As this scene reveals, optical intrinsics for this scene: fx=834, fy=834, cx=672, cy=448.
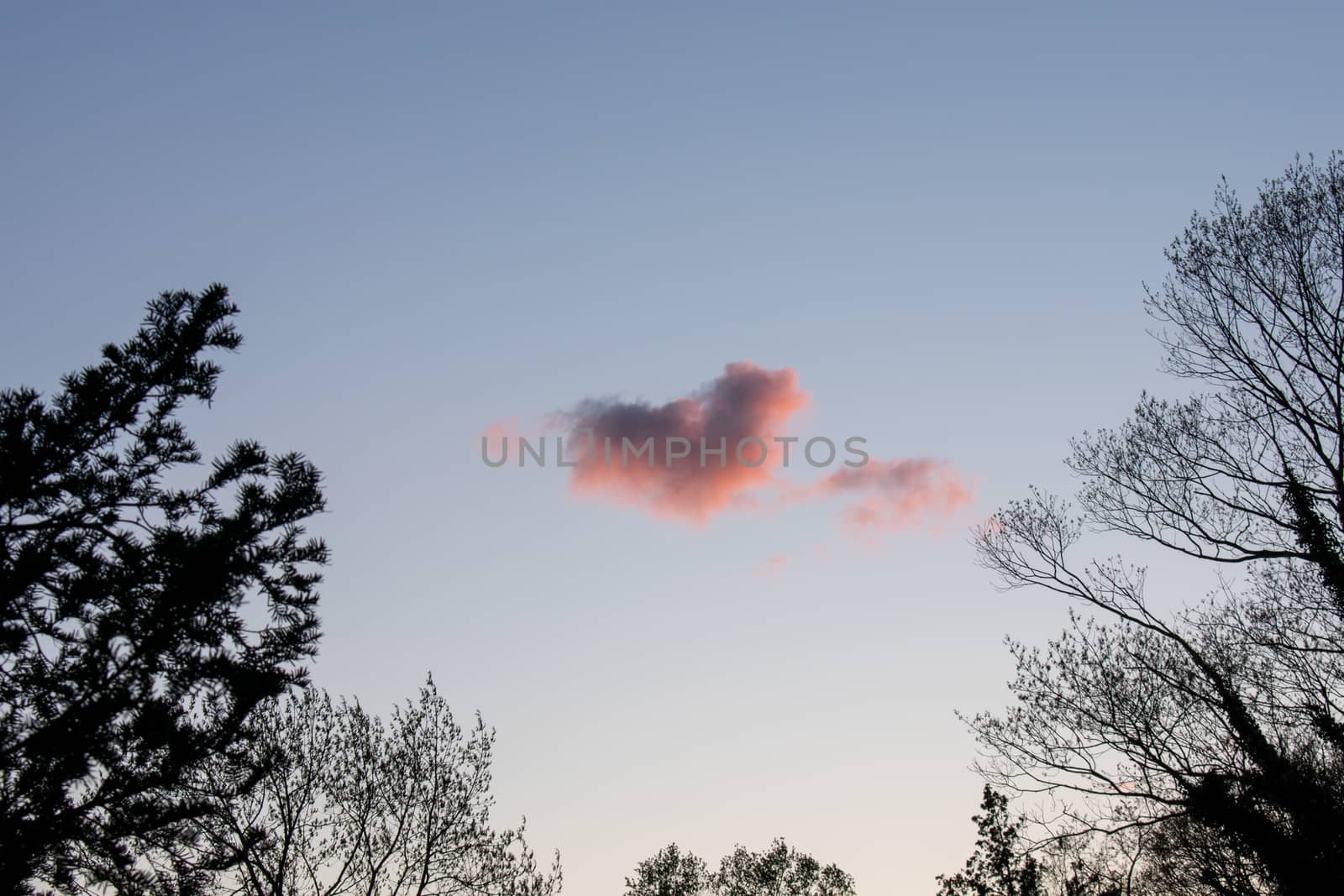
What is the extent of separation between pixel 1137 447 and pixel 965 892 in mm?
37506

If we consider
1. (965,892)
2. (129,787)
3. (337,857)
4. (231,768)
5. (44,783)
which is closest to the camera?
(44,783)

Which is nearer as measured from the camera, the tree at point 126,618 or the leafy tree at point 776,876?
the tree at point 126,618

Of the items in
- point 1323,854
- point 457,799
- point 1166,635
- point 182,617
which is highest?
point 457,799

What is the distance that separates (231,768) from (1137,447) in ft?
53.6

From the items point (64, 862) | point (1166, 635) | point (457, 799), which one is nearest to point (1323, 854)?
point (1166, 635)

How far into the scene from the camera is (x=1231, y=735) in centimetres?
→ 1447

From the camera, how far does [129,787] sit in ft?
21.2

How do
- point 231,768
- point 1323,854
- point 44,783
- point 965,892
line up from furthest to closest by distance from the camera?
point 965,892, point 1323,854, point 231,768, point 44,783

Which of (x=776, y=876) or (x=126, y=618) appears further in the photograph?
(x=776, y=876)

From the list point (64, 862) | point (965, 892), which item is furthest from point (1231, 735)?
point (965, 892)

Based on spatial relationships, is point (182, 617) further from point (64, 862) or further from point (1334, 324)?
point (1334, 324)

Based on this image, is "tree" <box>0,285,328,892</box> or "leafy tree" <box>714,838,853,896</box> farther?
"leafy tree" <box>714,838,853,896</box>

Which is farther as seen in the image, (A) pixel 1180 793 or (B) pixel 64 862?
(A) pixel 1180 793

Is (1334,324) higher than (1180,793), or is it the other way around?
(1334,324)
